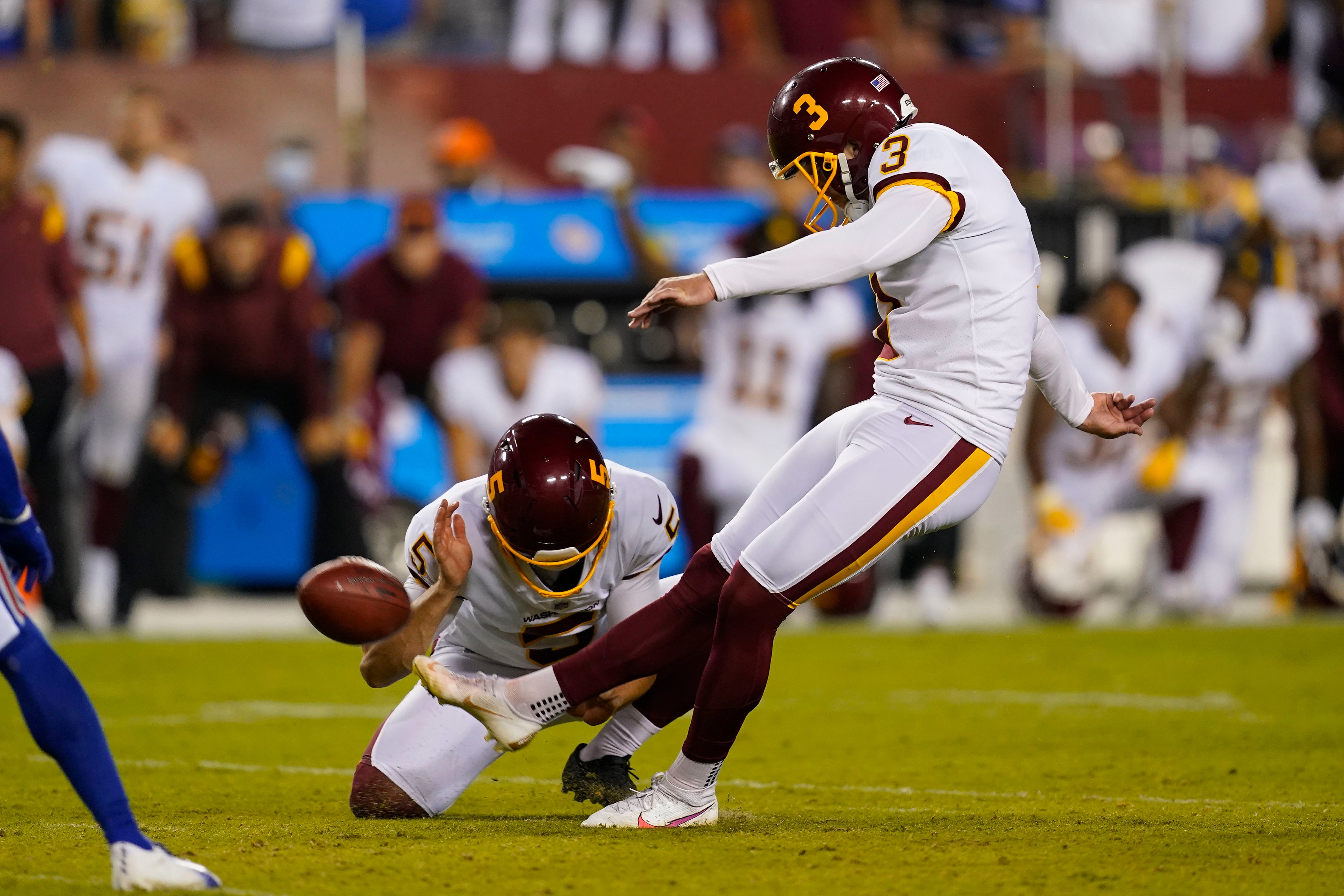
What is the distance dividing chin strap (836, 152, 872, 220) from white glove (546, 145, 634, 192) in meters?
6.16

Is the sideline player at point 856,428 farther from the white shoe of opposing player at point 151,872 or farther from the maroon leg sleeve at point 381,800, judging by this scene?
the white shoe of opposing player at point 151,872

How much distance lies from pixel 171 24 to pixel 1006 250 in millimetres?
8046

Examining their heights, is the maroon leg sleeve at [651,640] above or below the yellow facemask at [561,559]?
below

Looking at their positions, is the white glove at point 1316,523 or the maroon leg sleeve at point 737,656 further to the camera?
the white glove at point 1316,523

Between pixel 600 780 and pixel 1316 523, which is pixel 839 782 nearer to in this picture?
pixel 600 780

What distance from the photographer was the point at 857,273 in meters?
3.82

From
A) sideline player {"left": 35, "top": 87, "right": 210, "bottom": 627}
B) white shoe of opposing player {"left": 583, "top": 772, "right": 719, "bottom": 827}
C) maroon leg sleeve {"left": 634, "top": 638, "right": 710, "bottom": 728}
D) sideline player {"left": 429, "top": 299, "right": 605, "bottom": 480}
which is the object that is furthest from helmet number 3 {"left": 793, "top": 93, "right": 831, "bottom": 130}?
sideline player {"left": 35, "top": 87, "right": 210, "bottom": 627}

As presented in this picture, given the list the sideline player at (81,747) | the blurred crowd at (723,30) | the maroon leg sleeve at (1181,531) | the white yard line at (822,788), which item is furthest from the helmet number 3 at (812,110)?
the blurred crowd at (723,30)

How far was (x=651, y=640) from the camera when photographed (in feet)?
13.6

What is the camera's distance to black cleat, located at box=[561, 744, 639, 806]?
14.5 ft

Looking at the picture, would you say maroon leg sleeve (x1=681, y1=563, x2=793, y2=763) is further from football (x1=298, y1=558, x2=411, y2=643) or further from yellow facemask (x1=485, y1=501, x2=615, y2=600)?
football (x1=298, y1=558, x2=411, y2=643)

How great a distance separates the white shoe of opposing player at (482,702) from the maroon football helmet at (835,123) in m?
1.23

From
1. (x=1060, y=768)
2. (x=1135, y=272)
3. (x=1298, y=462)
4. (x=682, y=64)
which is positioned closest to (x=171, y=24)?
(x=682, y=64)

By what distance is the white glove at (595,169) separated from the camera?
409 inches
